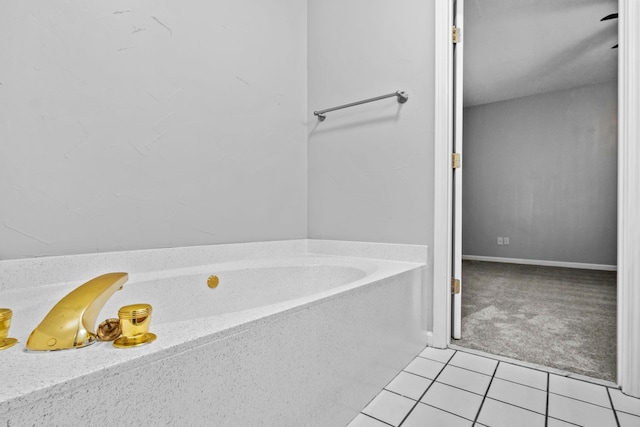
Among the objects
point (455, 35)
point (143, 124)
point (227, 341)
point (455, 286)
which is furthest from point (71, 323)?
point (455, 35)

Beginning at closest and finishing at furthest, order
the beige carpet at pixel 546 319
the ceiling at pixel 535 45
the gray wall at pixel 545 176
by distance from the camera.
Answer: the beige carpet at pixel 546 319 → the ceiling at pixel 535 45 → the gray wall at pixel 545 176

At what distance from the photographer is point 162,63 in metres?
1.40

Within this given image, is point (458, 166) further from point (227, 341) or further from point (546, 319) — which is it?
point (227, 341)

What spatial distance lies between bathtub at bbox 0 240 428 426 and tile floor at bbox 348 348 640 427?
0.08m

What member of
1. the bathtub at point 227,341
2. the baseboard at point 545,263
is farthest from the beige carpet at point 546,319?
the bathtub at point 227,341

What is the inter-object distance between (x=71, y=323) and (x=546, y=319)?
247 cm

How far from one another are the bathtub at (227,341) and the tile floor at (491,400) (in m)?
0.08

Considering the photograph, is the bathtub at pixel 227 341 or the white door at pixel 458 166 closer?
the bathtub at pixel 227 341

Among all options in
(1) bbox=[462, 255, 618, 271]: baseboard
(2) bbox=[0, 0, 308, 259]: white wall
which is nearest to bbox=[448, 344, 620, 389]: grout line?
(2) bbox=[0, 0, 308, 259]: white wall

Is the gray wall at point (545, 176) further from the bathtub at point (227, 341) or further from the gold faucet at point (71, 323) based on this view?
the gold faucet at point (71, 323)

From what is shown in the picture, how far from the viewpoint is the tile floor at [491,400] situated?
3.50ft

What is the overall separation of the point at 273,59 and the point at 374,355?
166cm

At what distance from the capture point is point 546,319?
2086 millimetres

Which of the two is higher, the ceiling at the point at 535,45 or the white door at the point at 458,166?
the ceiling at the point at 535,45
